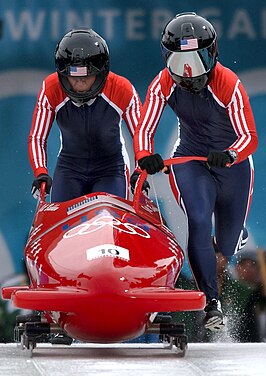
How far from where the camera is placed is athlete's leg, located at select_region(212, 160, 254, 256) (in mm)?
5574

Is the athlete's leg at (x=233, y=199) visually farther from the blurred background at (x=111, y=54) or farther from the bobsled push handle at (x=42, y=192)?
the blurred background at (x=111, y=54)

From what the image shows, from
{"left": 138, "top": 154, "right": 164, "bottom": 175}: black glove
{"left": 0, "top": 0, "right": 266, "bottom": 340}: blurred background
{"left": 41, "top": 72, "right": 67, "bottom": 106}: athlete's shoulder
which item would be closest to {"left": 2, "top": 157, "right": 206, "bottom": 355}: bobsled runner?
{"left": 138, "top": 154, "right": 164, "bottom": 175}: black glove

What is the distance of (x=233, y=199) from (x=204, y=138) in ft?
1.05

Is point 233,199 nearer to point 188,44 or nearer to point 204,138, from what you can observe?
point 204,138

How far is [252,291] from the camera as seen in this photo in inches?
284

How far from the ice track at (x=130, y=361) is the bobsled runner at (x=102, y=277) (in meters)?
0.09

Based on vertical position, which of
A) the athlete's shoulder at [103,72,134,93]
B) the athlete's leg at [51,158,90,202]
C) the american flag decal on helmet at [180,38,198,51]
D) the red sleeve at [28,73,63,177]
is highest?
the american flag decal on helmet at [180,38,198,51]

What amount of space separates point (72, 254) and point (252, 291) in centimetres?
283

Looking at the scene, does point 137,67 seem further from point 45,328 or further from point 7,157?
point 45,328

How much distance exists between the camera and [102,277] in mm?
4379

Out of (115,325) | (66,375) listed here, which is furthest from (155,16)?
(66,375)

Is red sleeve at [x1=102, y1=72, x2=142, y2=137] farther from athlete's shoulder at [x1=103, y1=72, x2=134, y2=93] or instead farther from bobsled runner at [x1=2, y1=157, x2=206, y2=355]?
bobsled runner at [x1=2, y1=157, x2=206, y2=355]

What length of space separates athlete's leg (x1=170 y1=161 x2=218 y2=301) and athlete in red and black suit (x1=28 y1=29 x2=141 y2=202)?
23.2 inches

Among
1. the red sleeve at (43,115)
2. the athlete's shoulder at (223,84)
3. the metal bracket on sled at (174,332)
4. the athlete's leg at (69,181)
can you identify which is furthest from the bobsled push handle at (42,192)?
the metal bracket on sled at (174,332)
